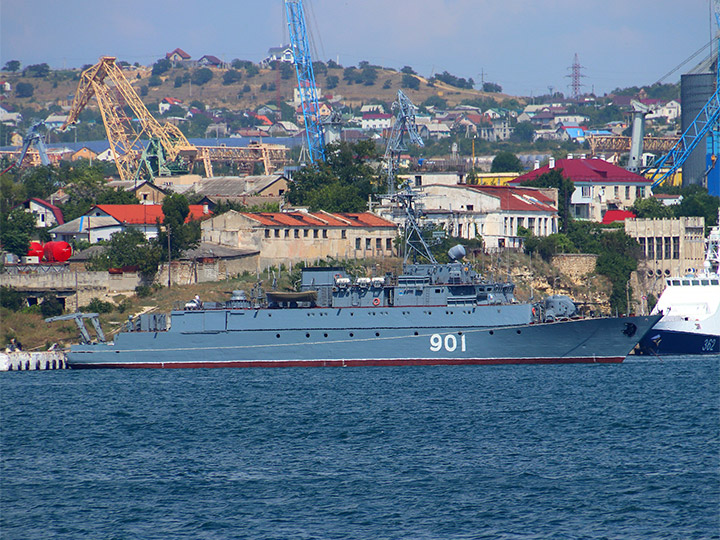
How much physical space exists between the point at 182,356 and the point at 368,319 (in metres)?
10.1

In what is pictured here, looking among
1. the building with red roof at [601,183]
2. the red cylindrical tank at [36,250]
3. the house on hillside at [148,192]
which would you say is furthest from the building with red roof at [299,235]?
the building with red roof at [601,183]

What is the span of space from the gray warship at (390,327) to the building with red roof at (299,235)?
18.7m

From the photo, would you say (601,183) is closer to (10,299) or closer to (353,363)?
(353,363)

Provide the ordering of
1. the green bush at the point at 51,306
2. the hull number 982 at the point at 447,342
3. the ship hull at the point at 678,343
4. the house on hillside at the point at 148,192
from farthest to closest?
the house on hillside at the point at 148,192 → the green bush at the point at 51,306 → the ship hull at the point at 678,343 → the hull number 982 at the point at 447,342

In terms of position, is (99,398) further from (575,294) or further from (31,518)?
(575,294)

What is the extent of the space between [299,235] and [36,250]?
727 inches

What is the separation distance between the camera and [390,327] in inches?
2143

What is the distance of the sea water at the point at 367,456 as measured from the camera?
2764cm

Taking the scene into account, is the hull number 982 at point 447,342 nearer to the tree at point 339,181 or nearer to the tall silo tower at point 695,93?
the tree at point 339,181

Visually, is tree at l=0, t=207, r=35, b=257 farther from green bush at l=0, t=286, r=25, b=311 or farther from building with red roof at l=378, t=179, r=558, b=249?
building with red roof at l=378, t=179, r=558, b=249

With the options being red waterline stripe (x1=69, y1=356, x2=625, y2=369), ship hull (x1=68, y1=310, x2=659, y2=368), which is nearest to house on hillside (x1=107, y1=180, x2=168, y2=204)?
red waterline stripe (x1=69, y1=356, x2=625, y2=369)

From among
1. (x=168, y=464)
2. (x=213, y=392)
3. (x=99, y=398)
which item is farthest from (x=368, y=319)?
(x=168, y=464)

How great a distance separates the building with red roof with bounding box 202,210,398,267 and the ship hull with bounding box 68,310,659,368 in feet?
62.0

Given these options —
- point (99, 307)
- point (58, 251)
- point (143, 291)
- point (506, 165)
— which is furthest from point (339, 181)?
point (506, 165)
